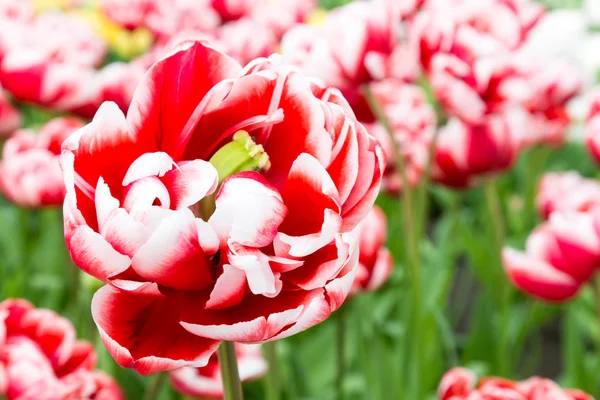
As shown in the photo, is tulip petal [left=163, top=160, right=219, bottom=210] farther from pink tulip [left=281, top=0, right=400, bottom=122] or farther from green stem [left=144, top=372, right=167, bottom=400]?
pink tulip [left=281, top=0, right=400, bottom=122]

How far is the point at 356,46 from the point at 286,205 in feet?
1.39

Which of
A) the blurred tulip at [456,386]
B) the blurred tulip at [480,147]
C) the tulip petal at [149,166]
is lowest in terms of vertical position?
the blurred tulip at [480,147]

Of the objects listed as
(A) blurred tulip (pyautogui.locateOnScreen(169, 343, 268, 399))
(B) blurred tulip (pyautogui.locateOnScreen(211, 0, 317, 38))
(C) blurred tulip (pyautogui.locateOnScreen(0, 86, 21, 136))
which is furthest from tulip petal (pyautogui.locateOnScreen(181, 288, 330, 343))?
(B) blurred tulip (pyautogui.locateOnScreen(211, 0, 317, 38))

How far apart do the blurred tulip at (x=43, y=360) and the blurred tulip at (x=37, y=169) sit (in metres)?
0.35

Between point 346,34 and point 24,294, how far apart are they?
21.0 inches

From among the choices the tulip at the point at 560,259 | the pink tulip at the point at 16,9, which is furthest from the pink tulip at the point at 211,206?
the pink tulip at the point at 16,9

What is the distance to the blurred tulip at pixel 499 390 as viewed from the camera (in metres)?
0.37

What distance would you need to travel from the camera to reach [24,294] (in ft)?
3.12

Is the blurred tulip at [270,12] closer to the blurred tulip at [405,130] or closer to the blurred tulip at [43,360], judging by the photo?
the blurred tulip at [405,130]

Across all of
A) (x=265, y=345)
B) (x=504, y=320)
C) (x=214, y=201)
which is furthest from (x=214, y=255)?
(x=504, y=320)

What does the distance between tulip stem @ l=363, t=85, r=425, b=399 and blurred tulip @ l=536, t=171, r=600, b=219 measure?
0.14 metres

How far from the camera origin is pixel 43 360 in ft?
1.37

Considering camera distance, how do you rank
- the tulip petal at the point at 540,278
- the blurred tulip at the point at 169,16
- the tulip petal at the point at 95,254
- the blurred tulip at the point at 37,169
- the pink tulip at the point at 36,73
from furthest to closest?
the blurred tulip at the point at 169,16 → the pink tulip at the point at 36,73 → the blurred tulip at the point at 37,169 → the tulip petal at the point at 540,278 → the tulip petal at the point at 95,254

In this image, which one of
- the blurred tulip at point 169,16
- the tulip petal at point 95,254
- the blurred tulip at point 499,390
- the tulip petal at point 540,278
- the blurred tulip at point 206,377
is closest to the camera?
the tulip petal at point 95,254
